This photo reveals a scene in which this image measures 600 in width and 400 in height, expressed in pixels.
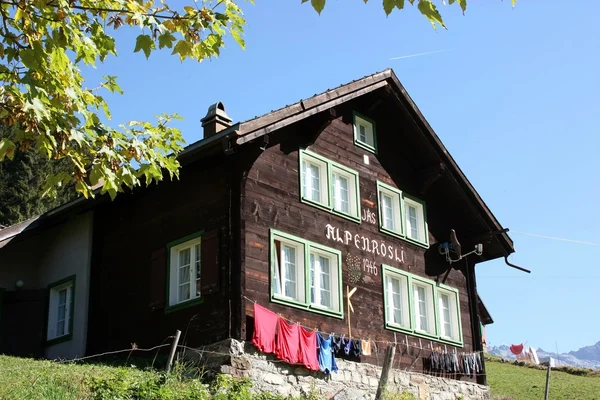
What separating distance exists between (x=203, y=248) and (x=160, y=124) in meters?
6.57

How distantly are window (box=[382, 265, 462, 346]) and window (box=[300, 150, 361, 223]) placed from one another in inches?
67.4

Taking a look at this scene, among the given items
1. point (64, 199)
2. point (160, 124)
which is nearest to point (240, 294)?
→ point (160, 124)

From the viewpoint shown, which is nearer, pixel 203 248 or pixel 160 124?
pixel 160 124

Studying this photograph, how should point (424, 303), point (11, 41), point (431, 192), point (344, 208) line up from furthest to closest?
point (431, 192) → point (424, 303) → point (344, 208) → point (11, 41)

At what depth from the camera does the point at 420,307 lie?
2130 centimetres

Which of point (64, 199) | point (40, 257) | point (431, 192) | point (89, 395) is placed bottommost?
point (89, 395)

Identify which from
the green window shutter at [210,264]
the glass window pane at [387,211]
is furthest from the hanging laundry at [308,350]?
the glass window pane at [387,211]

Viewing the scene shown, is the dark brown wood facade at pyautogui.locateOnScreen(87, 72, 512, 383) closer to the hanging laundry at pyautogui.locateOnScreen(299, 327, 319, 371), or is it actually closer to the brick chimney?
the hanging laundry at pyautogui.locateOnScreen(299, 327, 319, 371)

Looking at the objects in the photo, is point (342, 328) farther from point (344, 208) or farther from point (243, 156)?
point (243, 156)

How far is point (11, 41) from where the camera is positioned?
9.43 m

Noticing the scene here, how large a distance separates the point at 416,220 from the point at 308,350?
6.42 meters

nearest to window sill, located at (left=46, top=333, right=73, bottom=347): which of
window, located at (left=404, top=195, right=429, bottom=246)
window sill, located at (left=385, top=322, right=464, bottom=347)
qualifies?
window sill, located at (left=385, top=322, right=464, bottom=347)

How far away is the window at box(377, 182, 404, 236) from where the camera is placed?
827 inches

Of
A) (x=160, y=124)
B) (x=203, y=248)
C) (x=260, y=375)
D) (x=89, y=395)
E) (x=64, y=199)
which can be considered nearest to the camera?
(x=160, y=124)
